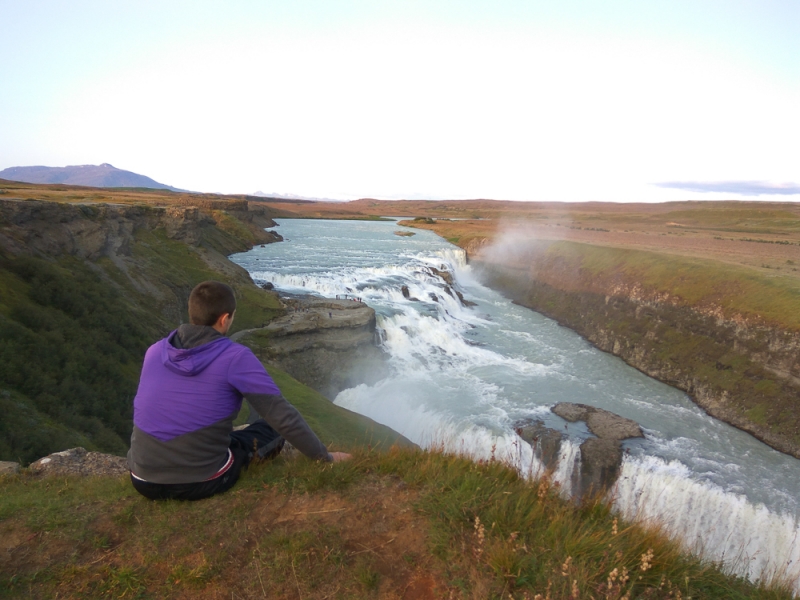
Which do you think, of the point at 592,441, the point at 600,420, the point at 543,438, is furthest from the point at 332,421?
the point at 600,420

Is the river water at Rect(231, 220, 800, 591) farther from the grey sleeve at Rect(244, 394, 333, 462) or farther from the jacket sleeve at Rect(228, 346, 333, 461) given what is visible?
the jacket sleeve at Rect(228, 346, 333, 461)

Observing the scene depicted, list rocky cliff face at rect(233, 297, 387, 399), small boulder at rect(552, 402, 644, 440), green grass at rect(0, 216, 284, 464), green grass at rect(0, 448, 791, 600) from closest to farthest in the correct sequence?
green grass at rect(0, 448, 791, 600)
green grass at rect(0, 216, 284, 464)
small boulder at rect(552, 402, 644, 440)
rocky cliff face at rect(233, 297, 387, 399)

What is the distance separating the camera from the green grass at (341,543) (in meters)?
3.31

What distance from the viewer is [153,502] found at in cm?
419

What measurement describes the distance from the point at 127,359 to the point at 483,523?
10945 millimetres

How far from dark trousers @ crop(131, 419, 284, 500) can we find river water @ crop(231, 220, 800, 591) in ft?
8.35

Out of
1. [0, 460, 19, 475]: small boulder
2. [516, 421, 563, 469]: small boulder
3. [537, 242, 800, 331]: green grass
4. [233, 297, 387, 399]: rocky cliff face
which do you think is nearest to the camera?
[0, 460, 19, 475]: small boulder

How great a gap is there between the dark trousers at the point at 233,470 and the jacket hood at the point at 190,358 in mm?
1132

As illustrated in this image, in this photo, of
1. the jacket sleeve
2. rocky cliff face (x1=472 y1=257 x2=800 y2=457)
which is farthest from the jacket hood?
rocky cliff face (x1=472 y1=257 x2=800 y2=457)

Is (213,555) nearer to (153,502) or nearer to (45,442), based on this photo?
(153,502)

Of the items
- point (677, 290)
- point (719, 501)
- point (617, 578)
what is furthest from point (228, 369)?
point (677, 290)

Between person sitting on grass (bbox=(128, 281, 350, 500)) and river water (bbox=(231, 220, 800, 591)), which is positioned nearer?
person sitting on grass (bbox=(128, 281, 350, 500))

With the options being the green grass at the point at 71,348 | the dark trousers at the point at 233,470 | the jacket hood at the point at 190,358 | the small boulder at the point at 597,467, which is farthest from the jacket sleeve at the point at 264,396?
the small boulder at the point at 597,467

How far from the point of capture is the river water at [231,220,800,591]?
12.9 metres
